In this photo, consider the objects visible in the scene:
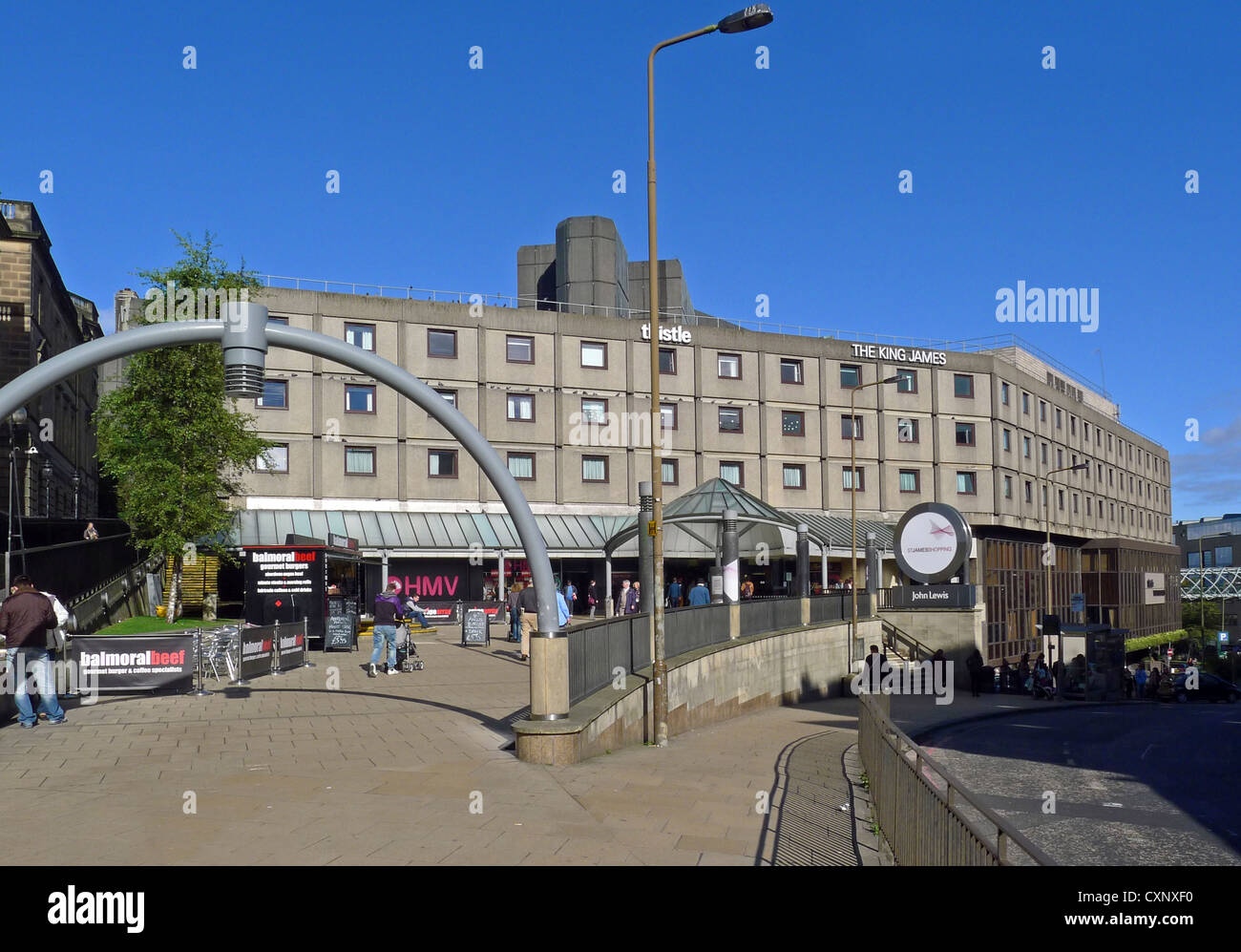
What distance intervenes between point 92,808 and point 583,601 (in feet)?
126

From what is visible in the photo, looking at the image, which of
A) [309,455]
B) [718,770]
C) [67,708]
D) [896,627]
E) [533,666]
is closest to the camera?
[533,666]

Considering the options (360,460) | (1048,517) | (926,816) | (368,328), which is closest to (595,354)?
(368,328)

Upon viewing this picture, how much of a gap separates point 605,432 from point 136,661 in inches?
1293

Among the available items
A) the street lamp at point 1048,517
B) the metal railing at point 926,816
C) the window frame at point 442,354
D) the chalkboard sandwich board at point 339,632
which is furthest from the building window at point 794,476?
the metal railing at point 926,816

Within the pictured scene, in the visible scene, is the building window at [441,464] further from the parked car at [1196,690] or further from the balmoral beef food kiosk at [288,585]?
the parked car at [1196,690]

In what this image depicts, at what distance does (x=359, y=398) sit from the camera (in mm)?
45281

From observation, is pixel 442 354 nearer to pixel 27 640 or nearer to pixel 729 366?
pixel 729 366

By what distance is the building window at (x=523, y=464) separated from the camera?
154ft

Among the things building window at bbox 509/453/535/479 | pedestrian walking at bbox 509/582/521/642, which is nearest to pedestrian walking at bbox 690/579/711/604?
pedestrian walking at bbox 509/582/521/642

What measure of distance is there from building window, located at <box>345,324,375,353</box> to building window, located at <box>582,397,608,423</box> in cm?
932

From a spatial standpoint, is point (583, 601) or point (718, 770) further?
point (583, 601)
